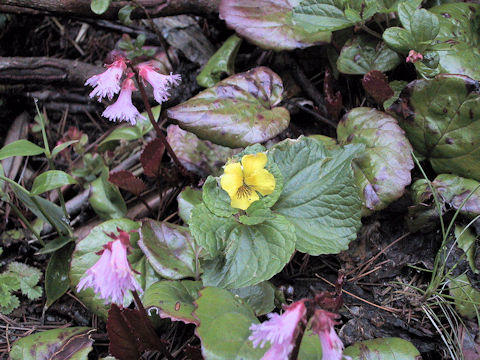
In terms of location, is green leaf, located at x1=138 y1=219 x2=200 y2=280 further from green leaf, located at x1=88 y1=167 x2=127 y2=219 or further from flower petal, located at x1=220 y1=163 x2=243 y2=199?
flower petal, located at x1=220 y1=163 x2=243 y2=199

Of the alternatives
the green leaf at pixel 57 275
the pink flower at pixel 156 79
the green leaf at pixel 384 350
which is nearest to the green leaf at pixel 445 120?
the green leaf at pixel 384 350

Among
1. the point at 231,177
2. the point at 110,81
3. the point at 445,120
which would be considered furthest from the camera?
the point at 445,120

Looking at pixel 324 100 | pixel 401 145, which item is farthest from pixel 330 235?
pixel 324 100

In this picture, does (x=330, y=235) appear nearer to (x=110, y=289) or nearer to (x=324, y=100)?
(x=110, y=289)

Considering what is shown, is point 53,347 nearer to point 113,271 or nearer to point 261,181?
point 113,271

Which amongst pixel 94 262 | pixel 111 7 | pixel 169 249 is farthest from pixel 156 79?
pixel 111 7

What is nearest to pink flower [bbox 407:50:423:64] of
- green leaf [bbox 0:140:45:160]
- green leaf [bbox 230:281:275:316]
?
green leaf [bbox 230:281:275:316]
